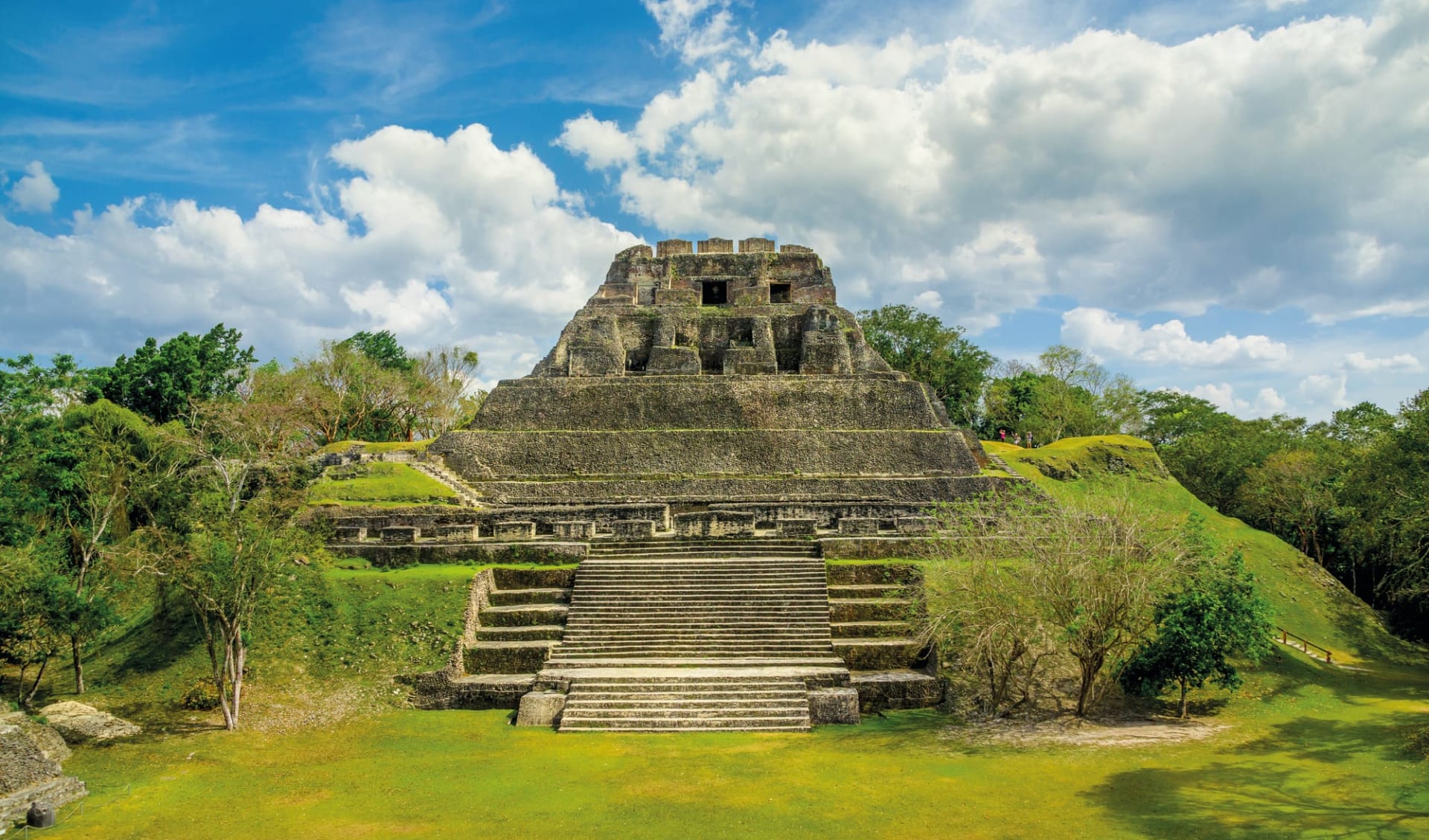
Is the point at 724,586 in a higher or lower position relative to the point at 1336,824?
higher

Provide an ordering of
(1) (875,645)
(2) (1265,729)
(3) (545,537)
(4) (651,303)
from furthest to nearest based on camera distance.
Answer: (4) (651,303)
(3) (545,537)
(1) (875,645)
(2) (1265,729)

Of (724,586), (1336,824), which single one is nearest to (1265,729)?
(1336,824)

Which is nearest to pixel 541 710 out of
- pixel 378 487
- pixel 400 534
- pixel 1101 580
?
pixel 400 534

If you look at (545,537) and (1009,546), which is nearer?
(1009,546)

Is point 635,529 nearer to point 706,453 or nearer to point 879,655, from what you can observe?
point 879,655

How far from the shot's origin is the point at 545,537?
17.7 metres

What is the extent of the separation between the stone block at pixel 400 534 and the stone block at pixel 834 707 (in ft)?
29.7

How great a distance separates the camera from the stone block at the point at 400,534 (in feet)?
56.2

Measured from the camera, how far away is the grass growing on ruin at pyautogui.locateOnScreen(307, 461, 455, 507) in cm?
2116

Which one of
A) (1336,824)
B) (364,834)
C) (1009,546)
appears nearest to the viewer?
(1336,824)

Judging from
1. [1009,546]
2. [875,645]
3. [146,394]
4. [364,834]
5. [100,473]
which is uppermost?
[146,394]

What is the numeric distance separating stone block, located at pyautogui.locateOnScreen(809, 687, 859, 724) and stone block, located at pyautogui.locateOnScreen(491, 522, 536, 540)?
7538mm

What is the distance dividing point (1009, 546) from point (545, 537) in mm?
9461

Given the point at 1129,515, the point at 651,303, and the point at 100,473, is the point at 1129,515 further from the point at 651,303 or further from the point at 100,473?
the point at 100,473
